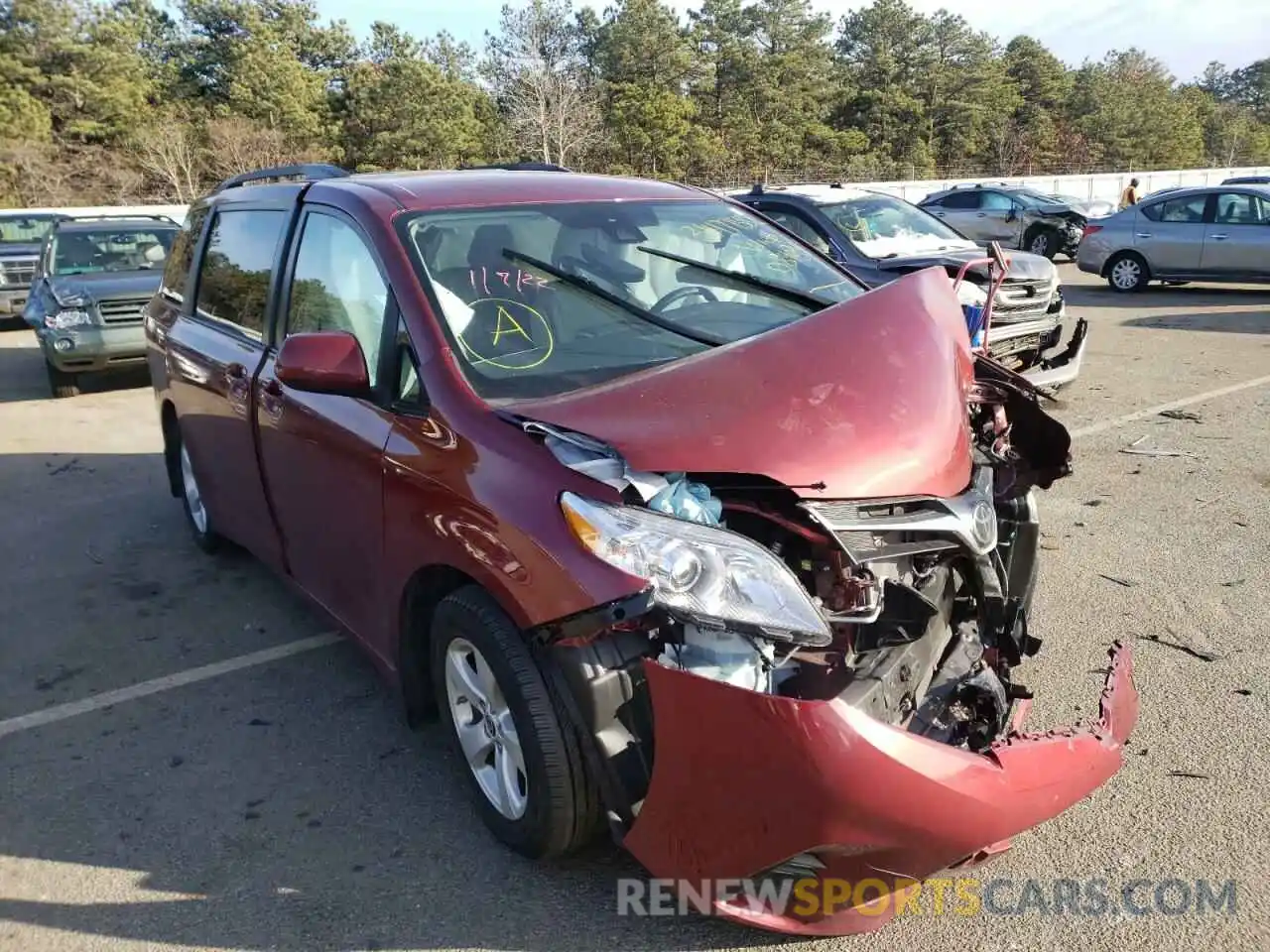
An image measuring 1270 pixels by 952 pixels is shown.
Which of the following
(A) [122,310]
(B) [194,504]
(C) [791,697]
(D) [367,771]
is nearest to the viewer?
(C) [791,697]

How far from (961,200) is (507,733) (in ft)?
65.8

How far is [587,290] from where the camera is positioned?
3270mm

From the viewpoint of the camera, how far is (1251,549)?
15.3 ft

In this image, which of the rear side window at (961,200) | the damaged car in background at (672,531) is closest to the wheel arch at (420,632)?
the damaged car in background at (672,531)

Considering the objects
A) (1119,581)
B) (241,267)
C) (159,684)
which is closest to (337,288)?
(241,267)

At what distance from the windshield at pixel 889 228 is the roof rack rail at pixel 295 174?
5.47 m

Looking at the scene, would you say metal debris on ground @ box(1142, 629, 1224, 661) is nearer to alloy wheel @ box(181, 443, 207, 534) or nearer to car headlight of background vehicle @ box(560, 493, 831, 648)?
car headlight of background vehicle @ box(560, 493, 831, 648)

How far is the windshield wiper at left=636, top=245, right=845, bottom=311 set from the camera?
3.56 m

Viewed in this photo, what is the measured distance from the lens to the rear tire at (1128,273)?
1493 centimetres

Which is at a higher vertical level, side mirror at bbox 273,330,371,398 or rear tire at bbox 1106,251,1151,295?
side mirror at bbox 273,330,371,398

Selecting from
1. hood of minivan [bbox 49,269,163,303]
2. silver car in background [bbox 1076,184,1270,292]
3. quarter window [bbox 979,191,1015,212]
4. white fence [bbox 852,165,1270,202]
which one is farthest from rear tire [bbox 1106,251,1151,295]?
white fence [bbox 852,165,1270,202]

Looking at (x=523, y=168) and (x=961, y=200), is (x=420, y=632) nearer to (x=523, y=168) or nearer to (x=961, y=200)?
(x=523, y=168)

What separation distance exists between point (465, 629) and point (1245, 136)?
306 feet

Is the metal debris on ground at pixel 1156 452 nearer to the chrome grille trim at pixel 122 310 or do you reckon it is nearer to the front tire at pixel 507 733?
the front tire at pixel 507 733
